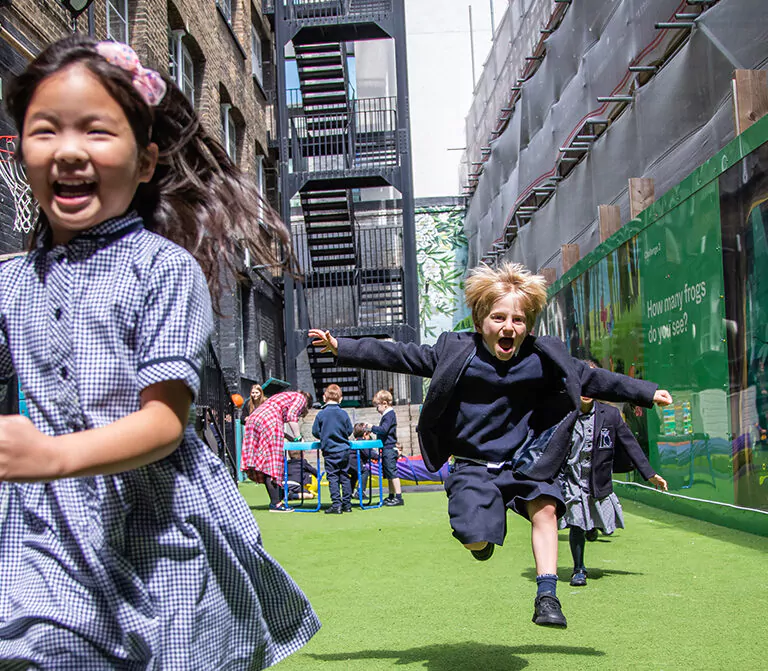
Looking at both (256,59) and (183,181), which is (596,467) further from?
(256,59)

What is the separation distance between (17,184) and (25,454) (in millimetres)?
8429

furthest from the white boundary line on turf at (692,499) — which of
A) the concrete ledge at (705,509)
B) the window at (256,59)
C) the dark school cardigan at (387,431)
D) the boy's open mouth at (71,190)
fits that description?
the window at (256,59)

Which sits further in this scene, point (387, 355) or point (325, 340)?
point (387, 355)

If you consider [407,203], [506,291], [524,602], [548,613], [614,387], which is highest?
[407,203]

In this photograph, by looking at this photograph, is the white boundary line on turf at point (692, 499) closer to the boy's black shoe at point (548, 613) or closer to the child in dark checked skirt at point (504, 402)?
the child in dark checked skirt at point (504, 402)

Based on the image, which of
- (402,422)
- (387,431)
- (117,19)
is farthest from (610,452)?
(402,422)

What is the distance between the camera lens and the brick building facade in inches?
436

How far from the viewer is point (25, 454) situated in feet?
4.85

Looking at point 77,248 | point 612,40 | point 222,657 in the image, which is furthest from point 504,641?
point 612,40

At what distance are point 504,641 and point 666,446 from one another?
6.40 m

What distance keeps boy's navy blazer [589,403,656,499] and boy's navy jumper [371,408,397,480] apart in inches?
260

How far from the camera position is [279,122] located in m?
24.7

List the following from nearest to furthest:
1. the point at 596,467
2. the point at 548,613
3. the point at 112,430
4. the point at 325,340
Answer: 1. the point at 112,430
2. the point at 548,613
3. the point at 325,340
4. the point at 596,467

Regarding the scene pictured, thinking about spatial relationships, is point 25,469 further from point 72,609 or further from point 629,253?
point 629,253
